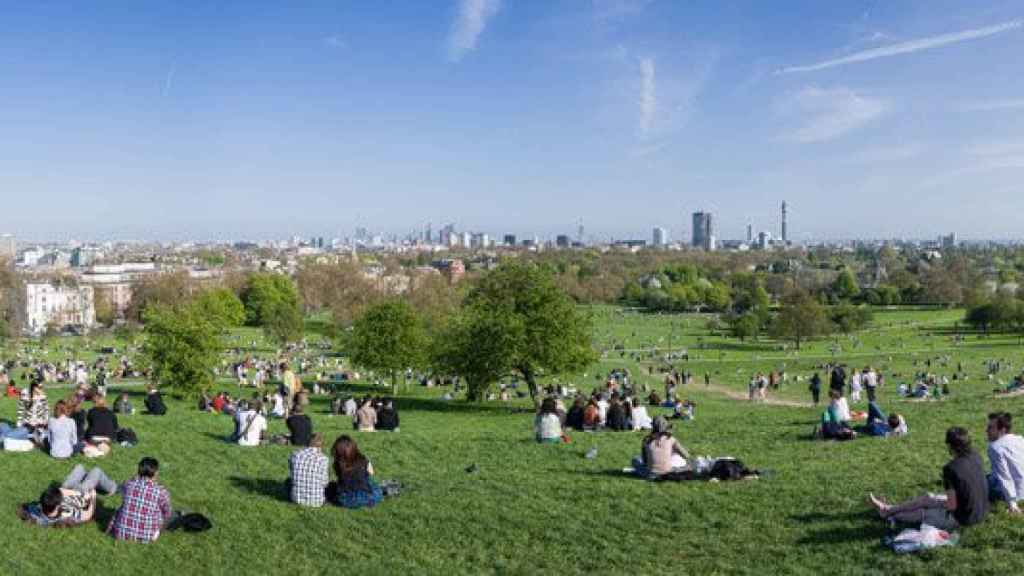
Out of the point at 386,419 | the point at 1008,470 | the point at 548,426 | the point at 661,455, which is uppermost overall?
the point at 1008,470

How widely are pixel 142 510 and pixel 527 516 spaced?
Answer: 4.38 metres

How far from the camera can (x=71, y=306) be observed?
396 ft

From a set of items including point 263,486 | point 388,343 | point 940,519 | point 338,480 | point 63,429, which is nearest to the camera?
point 940,519

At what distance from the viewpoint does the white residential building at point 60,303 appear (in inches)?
4584

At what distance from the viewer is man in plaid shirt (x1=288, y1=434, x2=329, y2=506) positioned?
435 inches

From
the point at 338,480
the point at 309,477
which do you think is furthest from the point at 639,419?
the point at 309,477

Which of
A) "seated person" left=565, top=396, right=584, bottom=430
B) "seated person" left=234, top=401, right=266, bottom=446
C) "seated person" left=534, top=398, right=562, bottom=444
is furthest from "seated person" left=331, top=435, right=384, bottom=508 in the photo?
"seated person" left=565, top=396, right=584, bottom=430

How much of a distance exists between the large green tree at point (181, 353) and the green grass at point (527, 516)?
16478mm

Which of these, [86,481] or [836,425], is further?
[836,425]

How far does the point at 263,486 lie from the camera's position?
1205 cm

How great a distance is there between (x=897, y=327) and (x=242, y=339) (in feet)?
211

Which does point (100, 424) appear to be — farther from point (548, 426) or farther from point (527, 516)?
point (527, 516)

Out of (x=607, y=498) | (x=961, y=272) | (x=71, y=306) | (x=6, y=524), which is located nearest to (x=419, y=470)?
(x=607, y=498)

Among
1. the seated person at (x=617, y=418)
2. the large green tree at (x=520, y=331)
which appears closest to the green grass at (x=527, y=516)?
the seated person at (x=617, y=418)
